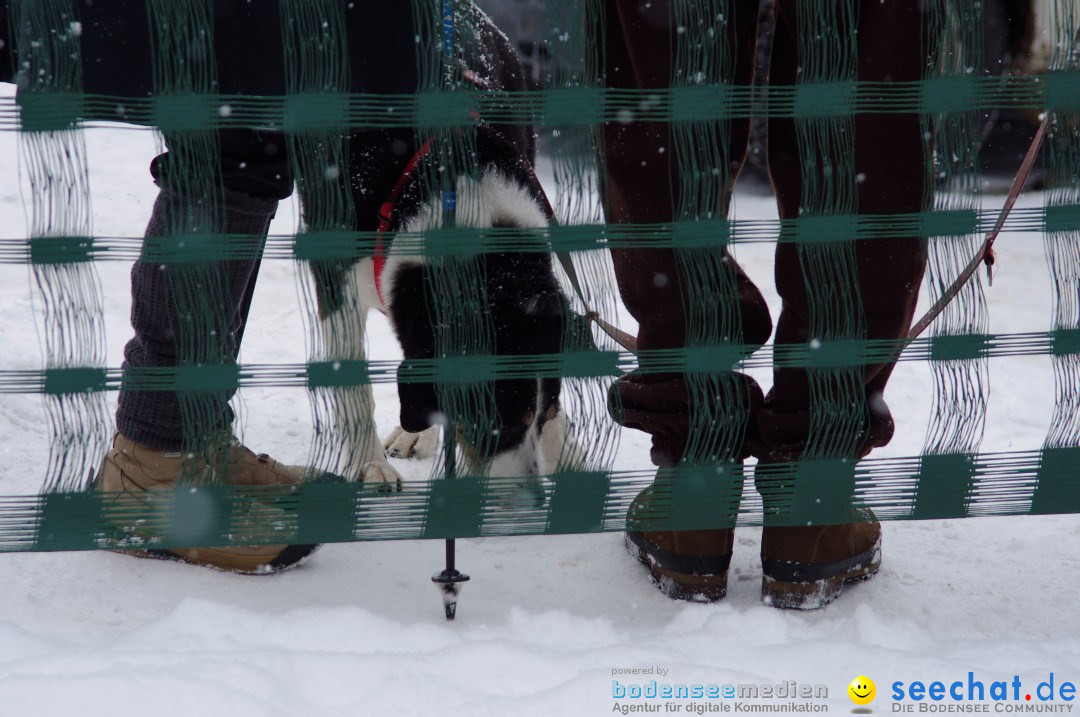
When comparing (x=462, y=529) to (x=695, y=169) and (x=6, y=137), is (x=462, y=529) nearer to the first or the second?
(x=695, y=169)

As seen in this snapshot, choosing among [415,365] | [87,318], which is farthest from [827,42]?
[87,318]

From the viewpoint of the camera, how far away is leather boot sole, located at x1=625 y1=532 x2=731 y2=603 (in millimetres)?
1774

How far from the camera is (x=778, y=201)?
5.64 ft

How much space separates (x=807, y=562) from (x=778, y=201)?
0.68 metres

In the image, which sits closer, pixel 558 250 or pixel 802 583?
pixel 558 250

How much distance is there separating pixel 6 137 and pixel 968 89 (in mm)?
5205

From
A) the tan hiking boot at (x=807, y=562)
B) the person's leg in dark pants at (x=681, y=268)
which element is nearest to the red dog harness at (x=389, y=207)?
the person's leg in dark pants at (x=681, y=268)

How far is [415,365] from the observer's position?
1585 millimetres

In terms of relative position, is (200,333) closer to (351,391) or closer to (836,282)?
(351,391)

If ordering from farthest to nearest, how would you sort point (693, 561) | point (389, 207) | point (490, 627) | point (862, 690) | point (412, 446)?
point (412, 446)
point (389, 207)
point (693, 561)
point (490, 627)
point (862, 690)

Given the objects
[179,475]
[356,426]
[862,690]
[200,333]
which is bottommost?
[862,690]

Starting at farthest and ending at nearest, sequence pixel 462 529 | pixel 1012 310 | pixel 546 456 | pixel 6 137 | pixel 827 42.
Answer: pixel 6 137 → pixel 1012 310 → pixel 546 456 → pixel 462 529 → pixel 827 42

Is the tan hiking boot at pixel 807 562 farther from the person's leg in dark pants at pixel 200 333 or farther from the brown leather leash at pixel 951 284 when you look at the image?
the person's leg in dark pants at pixel 200 333

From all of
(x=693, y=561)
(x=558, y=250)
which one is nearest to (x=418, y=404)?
(x=558, y=250)
